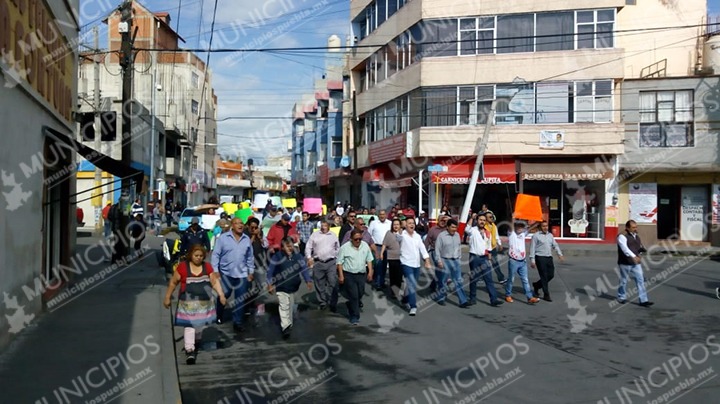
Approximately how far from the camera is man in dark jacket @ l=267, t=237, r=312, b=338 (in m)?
9.88

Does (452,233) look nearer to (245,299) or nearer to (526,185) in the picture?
(245,299)

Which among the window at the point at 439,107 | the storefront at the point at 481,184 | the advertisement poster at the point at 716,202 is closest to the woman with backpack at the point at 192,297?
the storefront at the point at 481,184

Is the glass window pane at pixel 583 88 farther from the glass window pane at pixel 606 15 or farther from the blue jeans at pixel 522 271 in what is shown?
the blue jeans at pixel 522 271

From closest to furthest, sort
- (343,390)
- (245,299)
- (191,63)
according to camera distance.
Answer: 1. (343,390)
2. (245,299)
3. (191,63)

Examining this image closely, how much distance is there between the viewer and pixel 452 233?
12820 mm

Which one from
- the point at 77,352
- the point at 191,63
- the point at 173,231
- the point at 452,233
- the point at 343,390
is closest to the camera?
the point at 343,390

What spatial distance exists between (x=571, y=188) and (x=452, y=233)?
737 inches

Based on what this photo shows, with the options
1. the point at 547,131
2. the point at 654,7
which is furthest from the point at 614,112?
the point at 654,7

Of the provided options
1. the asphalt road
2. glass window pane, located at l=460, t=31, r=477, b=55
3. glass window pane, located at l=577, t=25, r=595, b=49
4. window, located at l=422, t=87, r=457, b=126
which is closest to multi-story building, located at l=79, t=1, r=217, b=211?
window, located at l=422, t=87, r=457, b=126

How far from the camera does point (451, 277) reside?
13.0 metres

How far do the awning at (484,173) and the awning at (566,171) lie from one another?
1.86 feet

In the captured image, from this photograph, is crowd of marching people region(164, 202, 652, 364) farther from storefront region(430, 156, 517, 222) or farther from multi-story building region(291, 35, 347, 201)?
multi-story building region(291, 35, 347, 201)

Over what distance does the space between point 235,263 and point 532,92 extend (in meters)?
21.3

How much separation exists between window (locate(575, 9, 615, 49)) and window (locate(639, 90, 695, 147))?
112 inches
